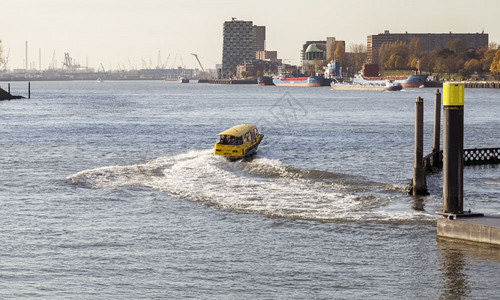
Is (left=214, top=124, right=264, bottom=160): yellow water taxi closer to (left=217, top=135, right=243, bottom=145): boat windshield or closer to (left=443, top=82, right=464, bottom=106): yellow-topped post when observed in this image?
(left=217, top=135, right=243, bottom=145): boat windshield

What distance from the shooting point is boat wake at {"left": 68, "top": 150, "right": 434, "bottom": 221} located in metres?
36.7

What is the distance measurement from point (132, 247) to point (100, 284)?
15.8 feet

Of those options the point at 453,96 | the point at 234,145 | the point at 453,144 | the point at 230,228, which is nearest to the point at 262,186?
the point at 230,228

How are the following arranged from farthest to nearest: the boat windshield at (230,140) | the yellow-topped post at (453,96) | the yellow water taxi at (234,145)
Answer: the boat windshield at (230,140) → the yellow water taxi at (234,145) → the yellow-topped post at (453,96)

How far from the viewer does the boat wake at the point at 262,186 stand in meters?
36.7

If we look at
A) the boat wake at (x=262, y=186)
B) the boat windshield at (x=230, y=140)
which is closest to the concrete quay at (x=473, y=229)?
the boat wake at (x=262, y=186)

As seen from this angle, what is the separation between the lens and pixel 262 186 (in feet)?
149

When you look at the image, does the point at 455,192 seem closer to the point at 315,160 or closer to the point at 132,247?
the point at 132,247

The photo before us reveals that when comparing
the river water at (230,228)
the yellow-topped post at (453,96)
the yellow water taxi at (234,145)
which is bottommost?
the river water at (230,228)

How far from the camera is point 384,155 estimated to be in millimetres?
65562

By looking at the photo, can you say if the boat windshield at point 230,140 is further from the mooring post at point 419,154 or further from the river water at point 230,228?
the mooring post at point 419,154

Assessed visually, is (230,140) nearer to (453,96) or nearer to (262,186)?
(262,186)

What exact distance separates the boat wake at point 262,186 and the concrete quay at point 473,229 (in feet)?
15.2

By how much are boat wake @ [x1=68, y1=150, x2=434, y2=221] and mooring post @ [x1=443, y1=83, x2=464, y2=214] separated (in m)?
4.62
